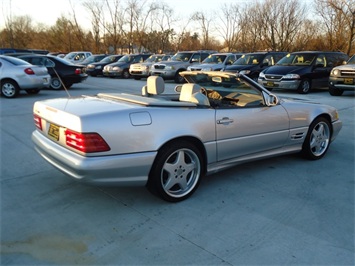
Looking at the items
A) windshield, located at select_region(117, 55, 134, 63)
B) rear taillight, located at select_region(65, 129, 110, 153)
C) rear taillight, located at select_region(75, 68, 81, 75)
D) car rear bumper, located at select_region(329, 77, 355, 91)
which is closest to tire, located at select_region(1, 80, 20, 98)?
rear taillight, located at select_region(75, 68, 81, 75)

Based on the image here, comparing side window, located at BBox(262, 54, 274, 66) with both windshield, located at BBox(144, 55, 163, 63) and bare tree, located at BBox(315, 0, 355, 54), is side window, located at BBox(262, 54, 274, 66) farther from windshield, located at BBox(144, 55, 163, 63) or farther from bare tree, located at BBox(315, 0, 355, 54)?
bare tree, located at BBox(315, 0, 355, 54)

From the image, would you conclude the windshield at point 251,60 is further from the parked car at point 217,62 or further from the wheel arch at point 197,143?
the wheel arch at point 197,143

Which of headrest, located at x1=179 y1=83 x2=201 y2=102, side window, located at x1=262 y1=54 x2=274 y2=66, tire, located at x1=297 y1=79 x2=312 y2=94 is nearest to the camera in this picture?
A: headrest, located at x1=179 y1=83 x2=201 y2=102

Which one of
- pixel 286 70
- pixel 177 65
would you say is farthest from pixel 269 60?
pixel 177 65

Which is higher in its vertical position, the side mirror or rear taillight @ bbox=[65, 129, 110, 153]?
the side mirror

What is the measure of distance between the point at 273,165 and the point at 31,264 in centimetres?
327

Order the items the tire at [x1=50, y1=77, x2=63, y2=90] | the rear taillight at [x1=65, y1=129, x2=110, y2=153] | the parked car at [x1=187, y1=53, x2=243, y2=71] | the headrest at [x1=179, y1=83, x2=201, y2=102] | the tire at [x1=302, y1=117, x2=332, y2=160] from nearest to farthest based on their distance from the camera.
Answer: the rear taillight at [x1=65, y1=129, x2=110, y2=153], the headrest at [x1=179, y1=83, x2=201, y2=102], the tire at [x1=302, y1=117, x2=332, y2=160], the tire at [x1=50, y1=77, x2=63, y2=90], the parked car at [x1=187, y1=53, x2=243, y2=71]

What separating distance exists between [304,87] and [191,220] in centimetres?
1082

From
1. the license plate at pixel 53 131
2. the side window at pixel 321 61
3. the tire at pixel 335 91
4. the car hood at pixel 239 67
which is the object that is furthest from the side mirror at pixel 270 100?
the car hood at pixel 239 67

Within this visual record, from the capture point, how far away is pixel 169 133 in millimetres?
3195

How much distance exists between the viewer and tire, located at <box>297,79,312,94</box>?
12.4 metres

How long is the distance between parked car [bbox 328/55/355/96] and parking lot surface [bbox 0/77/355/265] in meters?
7.85

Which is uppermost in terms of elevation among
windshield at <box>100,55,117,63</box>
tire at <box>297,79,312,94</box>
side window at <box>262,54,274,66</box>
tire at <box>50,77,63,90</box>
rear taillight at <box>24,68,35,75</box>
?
windshield at <box>100,55,117,63</box>

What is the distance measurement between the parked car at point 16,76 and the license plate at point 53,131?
8074 millimetres
